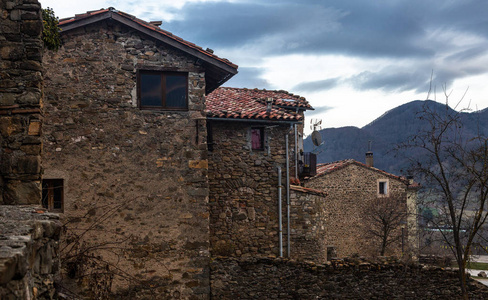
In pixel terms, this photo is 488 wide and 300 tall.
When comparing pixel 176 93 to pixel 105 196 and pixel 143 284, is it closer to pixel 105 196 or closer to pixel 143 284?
pixel 105 196

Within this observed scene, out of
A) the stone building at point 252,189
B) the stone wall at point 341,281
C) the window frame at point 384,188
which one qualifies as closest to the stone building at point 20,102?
the stone wall at point 341,281

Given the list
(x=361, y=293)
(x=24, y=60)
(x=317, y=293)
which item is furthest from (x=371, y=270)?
(x=24, y=60)

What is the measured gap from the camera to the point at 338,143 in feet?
455

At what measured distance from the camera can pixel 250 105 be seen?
14.8m

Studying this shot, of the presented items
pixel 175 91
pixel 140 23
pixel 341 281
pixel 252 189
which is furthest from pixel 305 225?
pixel 140 23

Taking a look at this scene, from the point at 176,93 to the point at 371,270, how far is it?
665cm

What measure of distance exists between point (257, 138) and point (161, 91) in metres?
4.38

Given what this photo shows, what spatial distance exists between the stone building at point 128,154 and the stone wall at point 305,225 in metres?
4.33

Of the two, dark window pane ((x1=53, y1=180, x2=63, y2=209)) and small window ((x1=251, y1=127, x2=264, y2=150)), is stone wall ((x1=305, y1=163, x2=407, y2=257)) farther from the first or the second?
dark window pane ((x1=53, y1=180, x2=63, y2=209))

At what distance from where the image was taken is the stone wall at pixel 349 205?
85.2ft

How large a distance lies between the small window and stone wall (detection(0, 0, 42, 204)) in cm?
854

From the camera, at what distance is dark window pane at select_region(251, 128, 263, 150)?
46.5 feet

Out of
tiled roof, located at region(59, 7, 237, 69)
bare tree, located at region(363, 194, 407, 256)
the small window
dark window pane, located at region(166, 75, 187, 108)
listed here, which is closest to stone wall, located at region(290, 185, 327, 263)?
the small window

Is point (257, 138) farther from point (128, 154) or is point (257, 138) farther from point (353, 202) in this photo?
point (353, 202)
